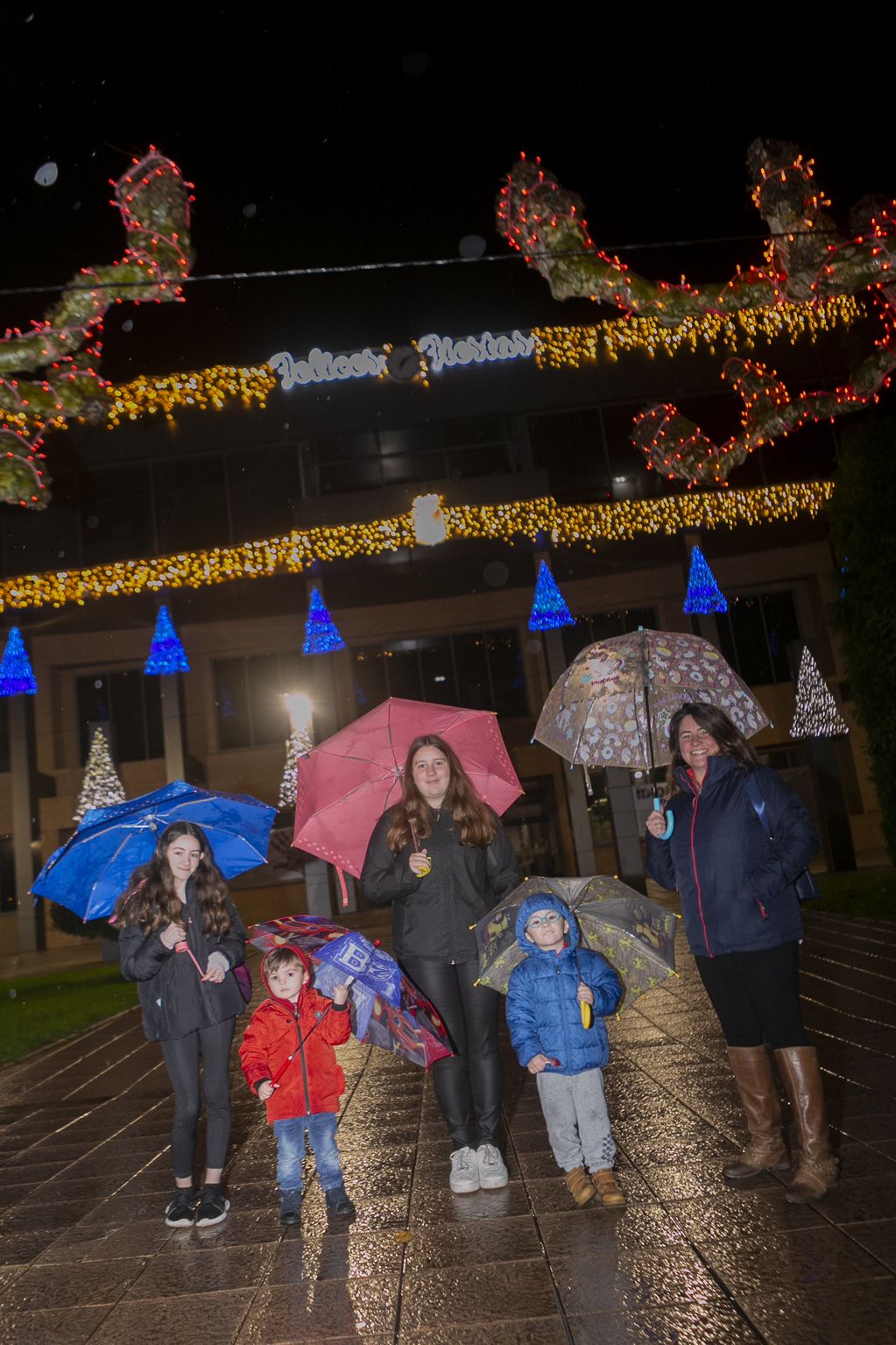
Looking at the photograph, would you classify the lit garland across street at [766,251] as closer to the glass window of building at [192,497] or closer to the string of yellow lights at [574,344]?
the string of yellow lights at [574,344]

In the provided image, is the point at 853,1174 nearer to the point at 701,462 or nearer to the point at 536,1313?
the point at 536,1313

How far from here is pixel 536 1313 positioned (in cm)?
337

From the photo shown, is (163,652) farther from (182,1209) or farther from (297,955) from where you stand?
(182,1209)

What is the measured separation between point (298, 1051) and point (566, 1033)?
124cm

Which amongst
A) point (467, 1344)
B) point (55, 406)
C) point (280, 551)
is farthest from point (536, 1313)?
point (280, 551)

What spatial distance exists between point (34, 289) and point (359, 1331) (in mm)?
A: 7448

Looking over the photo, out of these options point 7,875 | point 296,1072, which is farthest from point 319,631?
point 296,1072

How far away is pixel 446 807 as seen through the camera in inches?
202

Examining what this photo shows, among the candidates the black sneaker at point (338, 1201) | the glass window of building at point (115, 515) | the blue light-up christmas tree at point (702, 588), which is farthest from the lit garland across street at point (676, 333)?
the black sneaker at point (338, 1201)

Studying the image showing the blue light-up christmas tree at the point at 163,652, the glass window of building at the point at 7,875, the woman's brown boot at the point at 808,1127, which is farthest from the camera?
the glass window of building at the point at 7,875

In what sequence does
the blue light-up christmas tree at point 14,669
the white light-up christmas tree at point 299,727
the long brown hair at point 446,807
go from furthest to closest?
the white light-up christmas tree at point 299,727, the blue light-up christmas tree at point 14,669, the long brown hair at point 446,807

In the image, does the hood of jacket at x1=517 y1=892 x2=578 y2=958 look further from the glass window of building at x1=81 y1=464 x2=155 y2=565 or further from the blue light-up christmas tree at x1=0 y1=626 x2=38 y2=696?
the glass window of building at x1=81 y1=464 x2=155 y2=565

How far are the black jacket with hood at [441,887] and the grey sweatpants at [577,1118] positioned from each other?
28.5 inches

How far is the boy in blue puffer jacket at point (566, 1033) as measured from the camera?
4.44 metres
